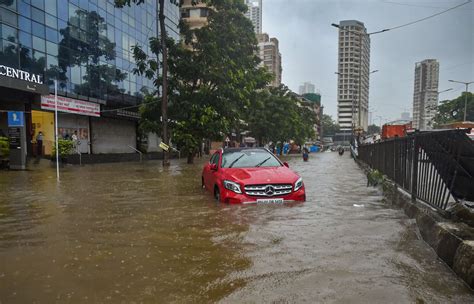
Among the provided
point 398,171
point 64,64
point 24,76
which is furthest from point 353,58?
point 398,171

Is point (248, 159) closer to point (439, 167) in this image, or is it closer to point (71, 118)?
point (439, 167)

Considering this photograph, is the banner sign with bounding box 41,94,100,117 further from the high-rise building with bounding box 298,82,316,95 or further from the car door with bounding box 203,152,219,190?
the high-rise building with bounding box 298,82,316,95

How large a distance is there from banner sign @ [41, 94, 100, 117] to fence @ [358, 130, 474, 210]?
23032 millimetres

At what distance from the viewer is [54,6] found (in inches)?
1028

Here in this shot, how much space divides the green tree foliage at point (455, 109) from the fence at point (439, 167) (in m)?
71.1

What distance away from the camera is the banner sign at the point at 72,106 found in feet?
81.8

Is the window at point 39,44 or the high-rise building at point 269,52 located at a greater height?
the high-rise building at point 269,52

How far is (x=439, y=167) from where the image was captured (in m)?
5.75

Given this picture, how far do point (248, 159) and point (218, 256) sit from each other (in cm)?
482

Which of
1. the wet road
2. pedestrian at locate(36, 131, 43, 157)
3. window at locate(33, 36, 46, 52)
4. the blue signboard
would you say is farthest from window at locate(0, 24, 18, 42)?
the wet road

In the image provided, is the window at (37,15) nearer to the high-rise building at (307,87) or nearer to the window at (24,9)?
the window at (24,9)

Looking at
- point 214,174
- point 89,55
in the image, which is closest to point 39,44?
point 89,55

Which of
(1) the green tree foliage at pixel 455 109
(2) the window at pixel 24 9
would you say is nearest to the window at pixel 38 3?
(2) the window at pixel 24 9

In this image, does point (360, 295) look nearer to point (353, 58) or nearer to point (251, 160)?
point (251, 160)
